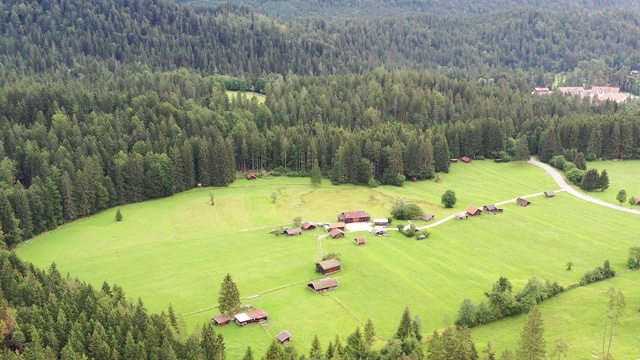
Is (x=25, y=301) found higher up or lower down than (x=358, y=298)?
higher up

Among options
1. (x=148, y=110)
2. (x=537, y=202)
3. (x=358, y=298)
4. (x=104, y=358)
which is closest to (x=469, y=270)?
(x=358, y=298)

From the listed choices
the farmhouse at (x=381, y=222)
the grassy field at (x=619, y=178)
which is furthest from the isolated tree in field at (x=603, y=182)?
the farmhouse at (x=381, y=222)

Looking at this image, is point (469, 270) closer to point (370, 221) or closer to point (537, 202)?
point (370, 221)

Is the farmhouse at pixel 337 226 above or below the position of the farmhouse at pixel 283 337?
below

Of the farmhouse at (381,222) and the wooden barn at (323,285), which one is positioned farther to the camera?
the farmhouse at (381,222)

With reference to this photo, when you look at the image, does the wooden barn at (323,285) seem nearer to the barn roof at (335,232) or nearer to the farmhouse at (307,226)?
the barn roof at (335,232)
